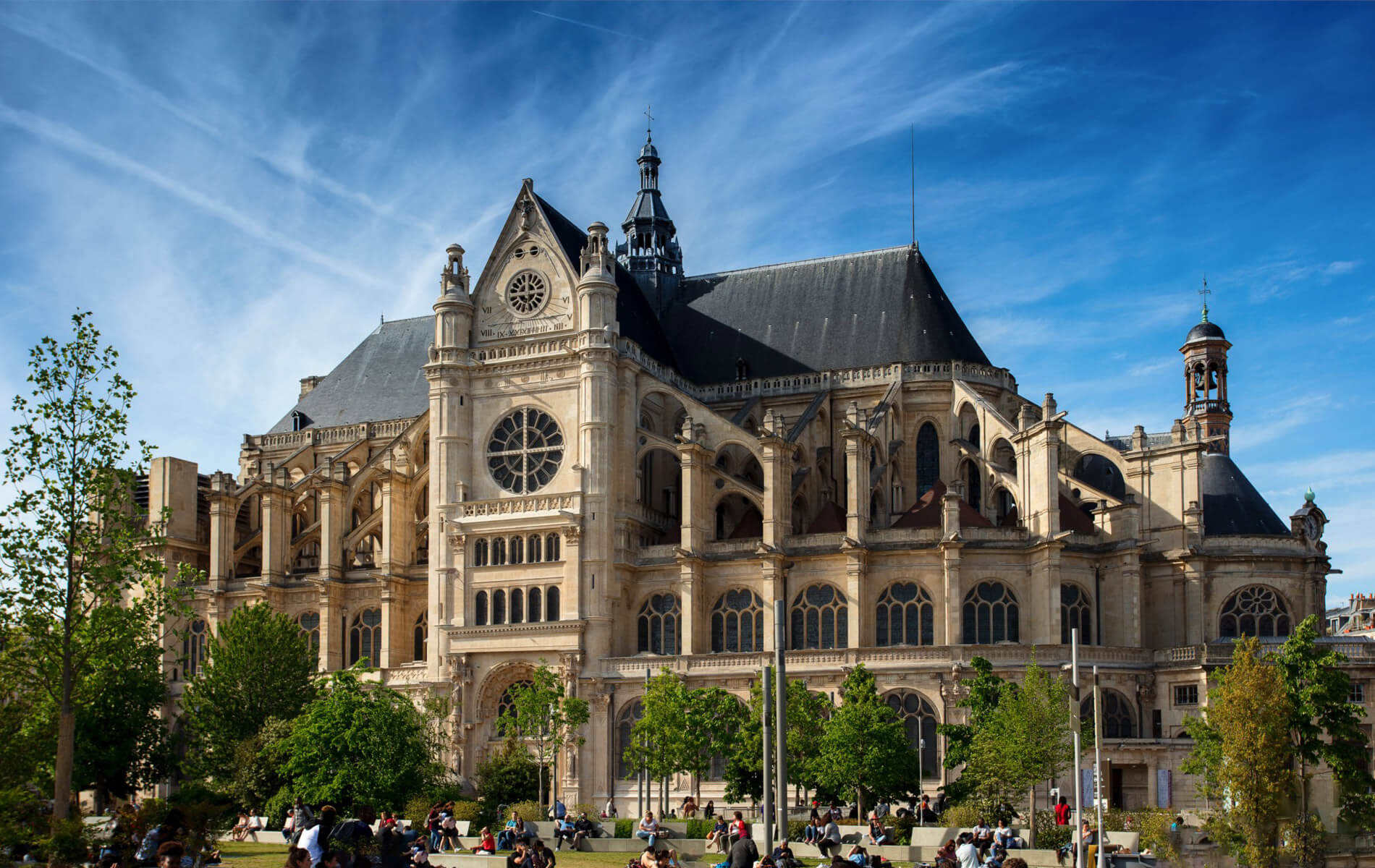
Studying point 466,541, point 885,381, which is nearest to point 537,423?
point 466,541

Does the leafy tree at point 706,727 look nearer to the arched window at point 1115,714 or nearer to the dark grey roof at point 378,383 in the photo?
the arched window at point 1115,714

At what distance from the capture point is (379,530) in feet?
235

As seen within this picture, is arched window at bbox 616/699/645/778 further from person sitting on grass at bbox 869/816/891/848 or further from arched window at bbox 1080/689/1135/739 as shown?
person sitting on grass at bbox 869/816/891/848

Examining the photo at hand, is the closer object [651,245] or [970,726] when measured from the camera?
[970,726]

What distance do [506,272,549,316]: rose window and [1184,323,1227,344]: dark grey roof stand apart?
40.2m

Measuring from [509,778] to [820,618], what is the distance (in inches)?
525

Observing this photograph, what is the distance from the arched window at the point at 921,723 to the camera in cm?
5662

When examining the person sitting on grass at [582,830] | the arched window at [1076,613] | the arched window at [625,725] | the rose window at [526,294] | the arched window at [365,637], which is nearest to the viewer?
the person sitting on grass at [582,830]

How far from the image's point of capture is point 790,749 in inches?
2053

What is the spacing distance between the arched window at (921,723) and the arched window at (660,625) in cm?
966

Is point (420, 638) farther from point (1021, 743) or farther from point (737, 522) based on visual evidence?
point (1021, 743)

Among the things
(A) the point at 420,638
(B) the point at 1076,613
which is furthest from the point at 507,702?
(B) the point at 1076,613

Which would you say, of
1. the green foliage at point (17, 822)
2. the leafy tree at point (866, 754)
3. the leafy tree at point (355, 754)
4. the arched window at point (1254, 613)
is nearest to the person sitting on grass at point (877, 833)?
the leafy tree at point (866, 754)

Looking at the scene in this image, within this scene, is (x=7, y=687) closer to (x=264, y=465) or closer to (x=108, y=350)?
(x=108, y=350)
